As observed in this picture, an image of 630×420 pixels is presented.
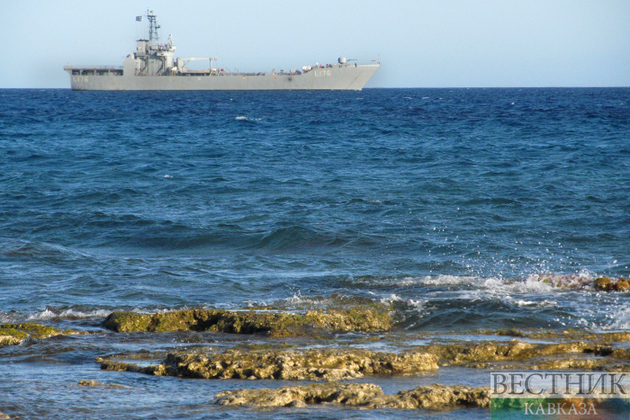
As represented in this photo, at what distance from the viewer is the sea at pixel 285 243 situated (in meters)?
4.16

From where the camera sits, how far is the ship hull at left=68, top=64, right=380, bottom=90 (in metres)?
80.6

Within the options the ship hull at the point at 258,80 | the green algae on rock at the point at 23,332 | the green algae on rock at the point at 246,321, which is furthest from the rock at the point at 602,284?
the ship hull at the point at 258,80

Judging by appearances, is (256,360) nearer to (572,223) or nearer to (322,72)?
(572,223)

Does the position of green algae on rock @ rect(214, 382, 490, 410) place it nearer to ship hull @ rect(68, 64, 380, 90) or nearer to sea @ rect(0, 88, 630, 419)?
sea @ rect(0, 88, 630, 419)

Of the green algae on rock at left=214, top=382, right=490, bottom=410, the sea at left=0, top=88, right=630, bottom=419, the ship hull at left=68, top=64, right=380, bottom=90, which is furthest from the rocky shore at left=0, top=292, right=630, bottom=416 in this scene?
the ship hull at left=68, top=64, right=380, bottom=90

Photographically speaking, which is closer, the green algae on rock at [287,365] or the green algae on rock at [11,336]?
the green algae on rock at [287,365]

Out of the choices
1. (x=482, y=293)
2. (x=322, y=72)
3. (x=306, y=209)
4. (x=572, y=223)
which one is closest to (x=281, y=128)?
(x=306, y=209)

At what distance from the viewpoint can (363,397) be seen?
3490 millimetres

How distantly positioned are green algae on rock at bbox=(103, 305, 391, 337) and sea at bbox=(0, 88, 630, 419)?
20cm

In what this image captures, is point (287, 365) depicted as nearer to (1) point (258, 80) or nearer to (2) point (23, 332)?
(2) point (23, 332)

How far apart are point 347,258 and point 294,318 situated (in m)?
3.67

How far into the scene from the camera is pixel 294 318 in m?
5.59

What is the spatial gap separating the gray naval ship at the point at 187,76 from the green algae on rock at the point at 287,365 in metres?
77.6

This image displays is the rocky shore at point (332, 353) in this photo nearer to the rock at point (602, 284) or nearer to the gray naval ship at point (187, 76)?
the rock at point (602, 284)
